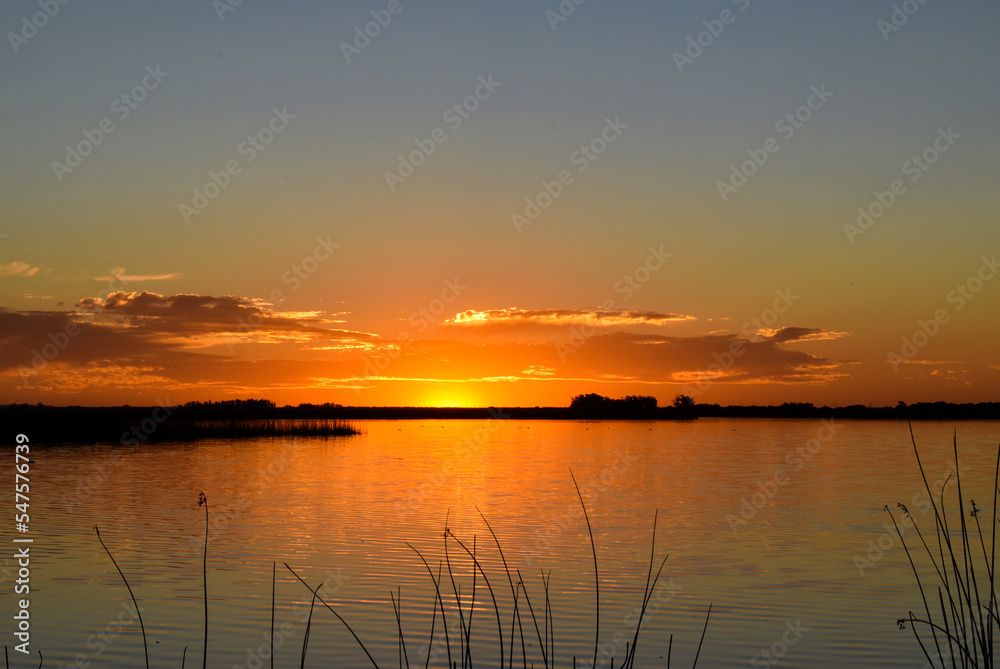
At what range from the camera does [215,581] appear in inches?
494

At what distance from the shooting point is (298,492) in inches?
963

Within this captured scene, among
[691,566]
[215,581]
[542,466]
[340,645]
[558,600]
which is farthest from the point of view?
[542,466]

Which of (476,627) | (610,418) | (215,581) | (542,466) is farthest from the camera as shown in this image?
(610,418)

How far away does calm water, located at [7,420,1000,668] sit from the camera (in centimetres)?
988

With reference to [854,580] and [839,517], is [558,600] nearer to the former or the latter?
[854,580]

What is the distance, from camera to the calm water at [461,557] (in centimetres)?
988

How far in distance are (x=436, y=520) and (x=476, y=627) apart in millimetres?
8576

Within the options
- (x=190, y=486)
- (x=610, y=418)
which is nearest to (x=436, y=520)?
(x=190, y=486)

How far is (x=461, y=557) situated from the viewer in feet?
48.0

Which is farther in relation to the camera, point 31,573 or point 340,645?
point 31,573

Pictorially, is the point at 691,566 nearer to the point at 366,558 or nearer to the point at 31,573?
the point at 366,558

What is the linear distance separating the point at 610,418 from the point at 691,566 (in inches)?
4343

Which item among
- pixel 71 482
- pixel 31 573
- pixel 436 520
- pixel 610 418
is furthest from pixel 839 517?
pixel 610 418

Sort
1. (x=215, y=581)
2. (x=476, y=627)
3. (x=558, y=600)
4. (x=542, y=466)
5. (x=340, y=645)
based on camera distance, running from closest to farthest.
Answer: (x=340, y=645) → (x=476, y=627) → (x=558, y=600) → (x=215, y=581) → (x=542, y=466)
